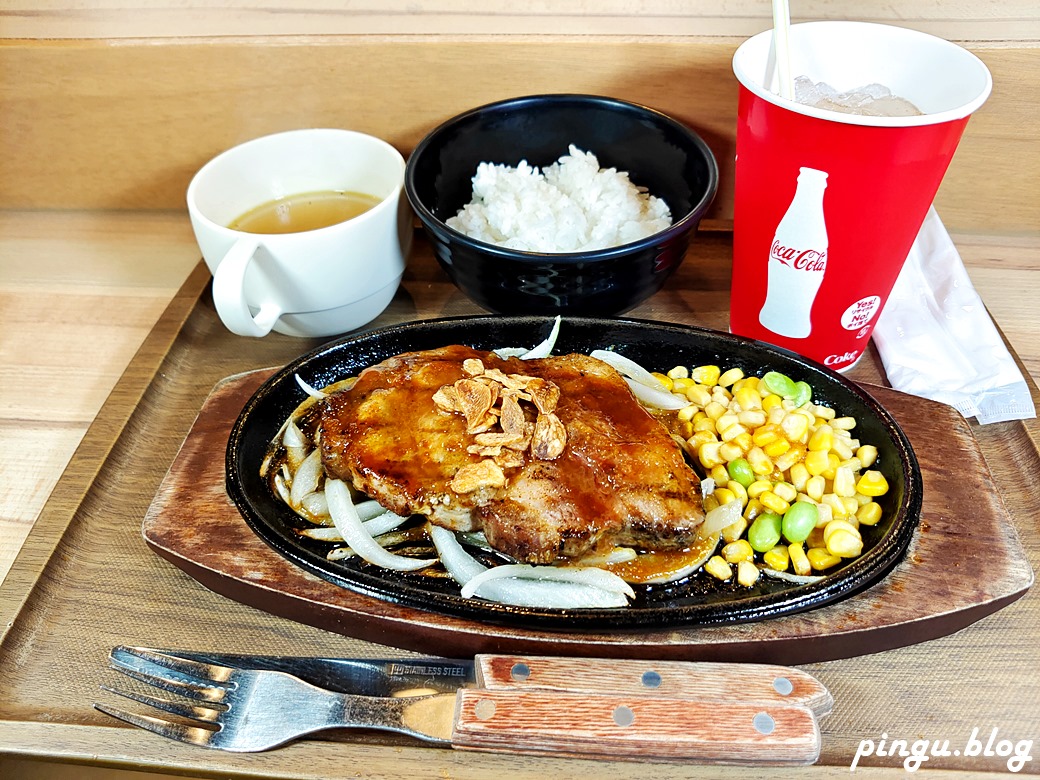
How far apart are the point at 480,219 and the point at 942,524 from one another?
1354 mm

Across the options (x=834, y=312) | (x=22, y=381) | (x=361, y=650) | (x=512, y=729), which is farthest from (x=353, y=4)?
(x=512, y=729)

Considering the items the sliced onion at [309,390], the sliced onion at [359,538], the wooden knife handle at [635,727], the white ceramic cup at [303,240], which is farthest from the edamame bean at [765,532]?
the white ceramic cup at [303,240]

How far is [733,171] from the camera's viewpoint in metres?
2.34

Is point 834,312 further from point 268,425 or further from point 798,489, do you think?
point 268,425

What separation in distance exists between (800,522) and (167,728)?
1.24 metres

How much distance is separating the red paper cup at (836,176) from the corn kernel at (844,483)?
420 mm

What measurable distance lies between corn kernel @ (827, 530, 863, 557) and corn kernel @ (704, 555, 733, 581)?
20 cm

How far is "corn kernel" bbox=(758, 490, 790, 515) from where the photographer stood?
156cm

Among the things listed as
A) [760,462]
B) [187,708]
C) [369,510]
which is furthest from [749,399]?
[187,708]

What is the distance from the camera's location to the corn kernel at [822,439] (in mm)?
1629

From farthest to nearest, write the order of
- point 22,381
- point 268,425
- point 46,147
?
1. point 46,147
2. point 22,381
3. point 268,425

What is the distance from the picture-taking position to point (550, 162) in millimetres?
2297

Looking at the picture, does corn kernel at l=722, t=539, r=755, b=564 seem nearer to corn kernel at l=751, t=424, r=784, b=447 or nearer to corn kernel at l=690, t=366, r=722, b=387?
corn kernel at l=751, t=424, r=784, b=447

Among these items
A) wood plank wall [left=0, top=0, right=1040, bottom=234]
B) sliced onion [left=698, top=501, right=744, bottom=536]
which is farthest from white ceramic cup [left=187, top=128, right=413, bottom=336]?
sliced onion [left=698, top=501, right=744, bottom=536]
